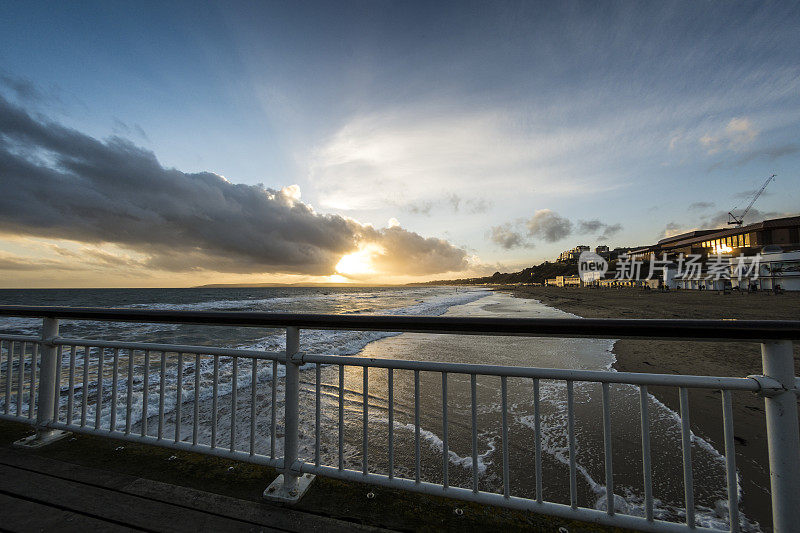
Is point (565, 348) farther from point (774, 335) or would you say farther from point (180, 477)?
point (180, 477)

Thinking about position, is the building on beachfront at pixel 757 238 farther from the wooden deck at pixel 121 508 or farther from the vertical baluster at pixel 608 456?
the wooden deck at pixel 121 508

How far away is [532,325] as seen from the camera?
1.65 metres

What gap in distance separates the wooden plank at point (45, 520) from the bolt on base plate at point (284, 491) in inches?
28.5

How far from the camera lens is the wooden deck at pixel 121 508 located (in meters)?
1.82

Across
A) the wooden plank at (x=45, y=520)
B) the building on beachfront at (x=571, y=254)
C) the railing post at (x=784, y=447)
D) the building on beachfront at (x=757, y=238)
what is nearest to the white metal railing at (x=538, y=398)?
the railing post at (x=784, y=447)

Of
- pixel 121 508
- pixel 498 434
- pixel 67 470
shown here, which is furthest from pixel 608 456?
pixel 67 470

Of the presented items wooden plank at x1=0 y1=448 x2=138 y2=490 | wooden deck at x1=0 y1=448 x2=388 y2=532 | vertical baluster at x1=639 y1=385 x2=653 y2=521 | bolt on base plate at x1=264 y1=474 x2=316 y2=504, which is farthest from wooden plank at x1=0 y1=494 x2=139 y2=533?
vertical baluster at x1=639 y1=385 x2=653 y2=521

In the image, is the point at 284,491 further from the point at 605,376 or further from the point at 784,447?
the point at 784,447

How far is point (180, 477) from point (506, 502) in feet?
7.02

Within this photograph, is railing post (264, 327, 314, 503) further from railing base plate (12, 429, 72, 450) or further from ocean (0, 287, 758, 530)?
railing base plate (12, 429, 72, 450)

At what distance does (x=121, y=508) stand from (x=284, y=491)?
3.11ft

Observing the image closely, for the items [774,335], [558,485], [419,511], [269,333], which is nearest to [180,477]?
[419,511]

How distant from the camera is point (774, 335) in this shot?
1.37 metres

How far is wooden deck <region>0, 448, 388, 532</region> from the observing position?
71.5 inches
